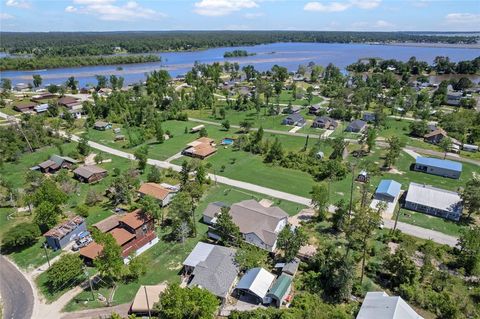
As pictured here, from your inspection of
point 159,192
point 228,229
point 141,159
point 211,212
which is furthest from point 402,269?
point 141,159

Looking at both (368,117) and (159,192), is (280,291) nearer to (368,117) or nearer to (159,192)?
(159,192)

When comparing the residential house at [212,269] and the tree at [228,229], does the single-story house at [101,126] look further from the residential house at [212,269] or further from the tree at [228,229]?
the residential house at [212,269]

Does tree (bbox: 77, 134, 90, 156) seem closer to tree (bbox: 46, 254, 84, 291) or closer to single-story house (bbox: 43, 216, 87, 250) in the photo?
single-story house (bbox: 43, 216, 87, 250)

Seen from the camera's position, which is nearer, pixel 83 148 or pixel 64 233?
pixel 64 233

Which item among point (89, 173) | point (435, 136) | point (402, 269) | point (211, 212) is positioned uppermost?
point (435, 136)

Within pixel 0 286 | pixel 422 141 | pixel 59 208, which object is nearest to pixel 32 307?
pixel 0 286

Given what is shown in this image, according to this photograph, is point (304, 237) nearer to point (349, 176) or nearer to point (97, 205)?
point (349, 176)
